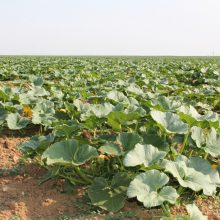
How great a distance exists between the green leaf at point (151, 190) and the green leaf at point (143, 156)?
0.45ft

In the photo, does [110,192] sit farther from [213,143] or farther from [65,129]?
[213,143]

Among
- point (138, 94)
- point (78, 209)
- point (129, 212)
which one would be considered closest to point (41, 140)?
point (78, 209)

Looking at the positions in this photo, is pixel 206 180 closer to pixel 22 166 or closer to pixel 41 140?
pixel 41 140

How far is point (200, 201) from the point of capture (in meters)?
2.82

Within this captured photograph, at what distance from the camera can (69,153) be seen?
281cm

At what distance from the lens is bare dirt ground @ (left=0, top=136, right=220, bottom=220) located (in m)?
2.62

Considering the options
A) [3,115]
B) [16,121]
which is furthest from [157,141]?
[3,115]

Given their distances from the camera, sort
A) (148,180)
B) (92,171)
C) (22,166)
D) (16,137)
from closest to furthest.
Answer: (148,180)
(92,171)
(22,166)
(16,137)

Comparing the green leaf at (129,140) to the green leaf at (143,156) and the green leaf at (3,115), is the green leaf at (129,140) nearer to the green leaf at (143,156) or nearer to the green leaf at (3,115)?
the green leaf at (143,156)

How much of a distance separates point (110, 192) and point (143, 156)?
40 cm

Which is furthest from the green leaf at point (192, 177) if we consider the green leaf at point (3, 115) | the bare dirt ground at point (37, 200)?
the green leaf at point (3, 115)

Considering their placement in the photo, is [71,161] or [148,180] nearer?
[148,180]

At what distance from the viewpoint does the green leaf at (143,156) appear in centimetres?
252

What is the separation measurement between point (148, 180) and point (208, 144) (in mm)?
740
